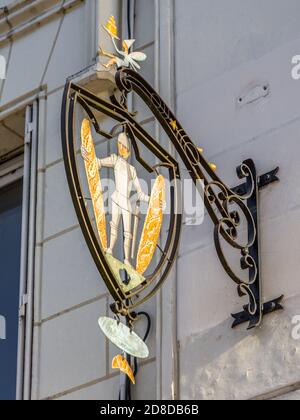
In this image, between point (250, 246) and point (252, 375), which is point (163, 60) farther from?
point (252, 375)

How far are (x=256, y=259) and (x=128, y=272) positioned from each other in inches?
36.9

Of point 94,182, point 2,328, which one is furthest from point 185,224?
point 2,328

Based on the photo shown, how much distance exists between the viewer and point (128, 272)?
23.1 ft

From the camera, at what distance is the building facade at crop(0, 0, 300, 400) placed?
7750 millimetres

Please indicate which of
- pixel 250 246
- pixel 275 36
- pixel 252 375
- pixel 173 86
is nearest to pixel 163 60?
pixel 173 86

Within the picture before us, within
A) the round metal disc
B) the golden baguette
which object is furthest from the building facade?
the golden baguette

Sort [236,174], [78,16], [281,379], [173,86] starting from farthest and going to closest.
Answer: [78,16] < [173,86] < [236,174] < [281,379]

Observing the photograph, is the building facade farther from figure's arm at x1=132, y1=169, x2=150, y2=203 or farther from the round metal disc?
the round metal disc

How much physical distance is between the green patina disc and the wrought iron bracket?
815 millimetres

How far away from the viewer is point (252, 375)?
7.59 m

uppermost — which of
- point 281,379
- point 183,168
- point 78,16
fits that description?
point 78,16

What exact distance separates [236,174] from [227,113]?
0.38 meters

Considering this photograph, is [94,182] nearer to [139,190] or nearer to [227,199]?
[139,190]

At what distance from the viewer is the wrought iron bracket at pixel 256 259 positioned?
7.66m
